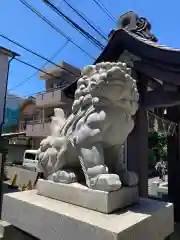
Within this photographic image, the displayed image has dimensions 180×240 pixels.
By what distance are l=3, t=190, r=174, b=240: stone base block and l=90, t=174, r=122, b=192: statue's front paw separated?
17cm

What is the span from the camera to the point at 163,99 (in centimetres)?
310

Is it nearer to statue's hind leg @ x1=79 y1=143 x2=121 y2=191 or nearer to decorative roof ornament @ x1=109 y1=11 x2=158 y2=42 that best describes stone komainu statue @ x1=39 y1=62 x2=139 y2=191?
statue's hind leg @ x1=79 y1=143 x2=121 y2=191

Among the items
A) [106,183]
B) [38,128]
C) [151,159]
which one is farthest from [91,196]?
[151,159]

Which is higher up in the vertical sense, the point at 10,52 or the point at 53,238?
the point at 10,52

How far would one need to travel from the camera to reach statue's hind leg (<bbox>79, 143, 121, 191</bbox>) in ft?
4.59

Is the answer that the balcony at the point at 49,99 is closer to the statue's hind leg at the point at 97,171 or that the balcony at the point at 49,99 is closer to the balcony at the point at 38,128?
the balcony at the point at 38,128

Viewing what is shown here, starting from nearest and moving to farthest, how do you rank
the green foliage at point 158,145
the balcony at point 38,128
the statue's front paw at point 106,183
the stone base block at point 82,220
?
1. the stone base block at point 82,220
2. the statue's front paw at point 106,183
3. the balcony at point 38,128
4. the green foliage at point 158,145

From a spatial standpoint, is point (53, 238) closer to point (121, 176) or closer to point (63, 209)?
point (63, 209)

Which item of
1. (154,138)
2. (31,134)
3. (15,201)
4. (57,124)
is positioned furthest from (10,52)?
(154,138)

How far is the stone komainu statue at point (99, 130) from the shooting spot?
60.9 inches

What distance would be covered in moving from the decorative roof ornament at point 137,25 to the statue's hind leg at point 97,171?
7.76 ft

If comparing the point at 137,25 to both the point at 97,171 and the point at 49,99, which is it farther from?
the point at 49,99

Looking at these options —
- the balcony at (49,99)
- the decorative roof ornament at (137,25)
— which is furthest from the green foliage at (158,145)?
the decorative roof ornament at (137,25)

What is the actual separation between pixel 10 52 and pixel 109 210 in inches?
239
